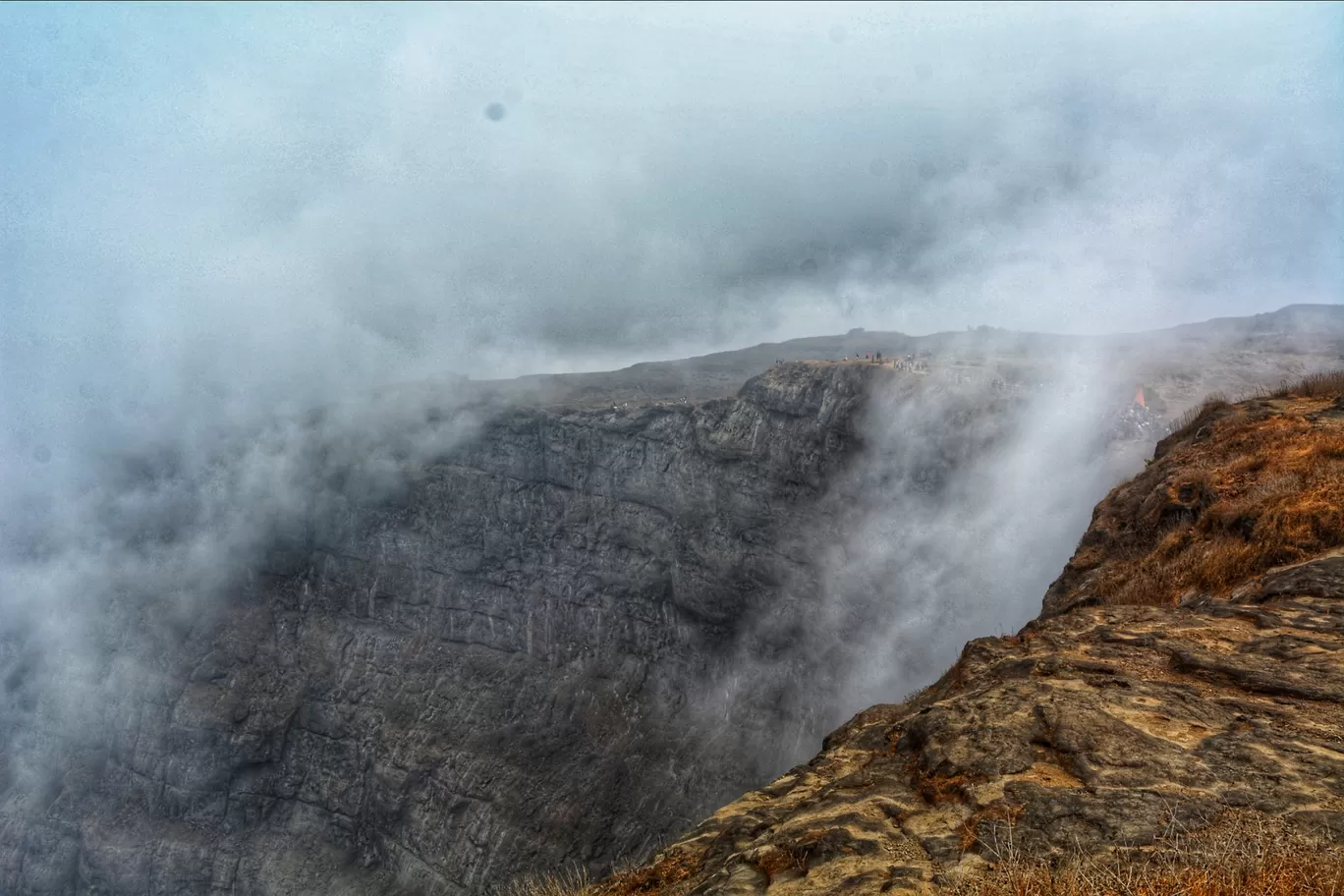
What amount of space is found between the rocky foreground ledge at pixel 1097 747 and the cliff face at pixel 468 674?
46787 mm

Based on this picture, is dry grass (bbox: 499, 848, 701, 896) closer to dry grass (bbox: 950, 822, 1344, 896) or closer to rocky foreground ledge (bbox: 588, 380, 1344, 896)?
rocky foreground ledge (bbox: 588, 380, 1344, 896)

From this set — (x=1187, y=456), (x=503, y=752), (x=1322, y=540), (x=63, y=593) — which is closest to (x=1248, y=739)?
(x=1322, y=540)

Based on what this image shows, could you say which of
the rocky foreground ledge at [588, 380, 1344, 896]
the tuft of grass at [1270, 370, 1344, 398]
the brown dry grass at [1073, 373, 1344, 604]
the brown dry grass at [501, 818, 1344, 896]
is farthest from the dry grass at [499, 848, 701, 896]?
the tuft of grass at [1270, 370, 1344, 398]

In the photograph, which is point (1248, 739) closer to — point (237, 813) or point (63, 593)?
point (237, 813)

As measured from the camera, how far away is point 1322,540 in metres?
10.7

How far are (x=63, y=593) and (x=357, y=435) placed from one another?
43.5 metres

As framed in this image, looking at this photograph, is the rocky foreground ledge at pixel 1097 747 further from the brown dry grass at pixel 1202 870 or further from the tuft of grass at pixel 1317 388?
the tuft of grass at pixel 1317 388

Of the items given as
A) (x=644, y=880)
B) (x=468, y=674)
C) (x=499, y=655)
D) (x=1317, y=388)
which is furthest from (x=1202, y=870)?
(x=468, y=674)

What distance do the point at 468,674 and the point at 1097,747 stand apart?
233 ft

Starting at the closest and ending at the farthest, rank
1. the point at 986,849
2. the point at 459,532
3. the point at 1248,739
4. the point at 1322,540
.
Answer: the point at 986,849
the point at 1248,739
the point at 1322,540
the point at 459,532

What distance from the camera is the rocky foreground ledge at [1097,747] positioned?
5891 millimetres

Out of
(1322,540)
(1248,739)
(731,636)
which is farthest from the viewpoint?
(731,636)

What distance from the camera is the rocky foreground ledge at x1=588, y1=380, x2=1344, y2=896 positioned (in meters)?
5.89

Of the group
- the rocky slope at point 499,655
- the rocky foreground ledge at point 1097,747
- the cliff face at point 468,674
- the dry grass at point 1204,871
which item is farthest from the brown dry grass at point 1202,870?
the cliff face at point 468,674
